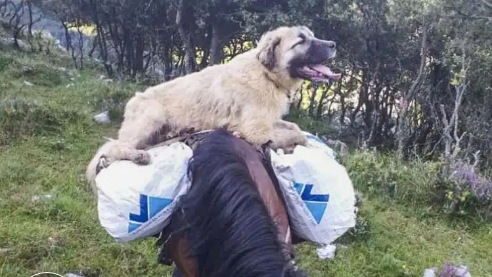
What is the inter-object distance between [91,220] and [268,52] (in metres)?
2.12

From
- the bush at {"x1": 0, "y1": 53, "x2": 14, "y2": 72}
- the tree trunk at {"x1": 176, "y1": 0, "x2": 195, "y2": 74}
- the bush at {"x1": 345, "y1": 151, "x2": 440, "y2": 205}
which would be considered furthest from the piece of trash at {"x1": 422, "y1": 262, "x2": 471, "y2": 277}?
the bush at {"x1": 0, "y1": 53, "x2": 14, "y2": 72}

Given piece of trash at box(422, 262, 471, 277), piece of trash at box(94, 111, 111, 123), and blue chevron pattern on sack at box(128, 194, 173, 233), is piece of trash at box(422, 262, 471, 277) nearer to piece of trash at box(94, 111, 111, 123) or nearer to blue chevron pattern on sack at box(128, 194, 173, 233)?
blue chevron pattern on sack at box(128, 194, 173, 233)

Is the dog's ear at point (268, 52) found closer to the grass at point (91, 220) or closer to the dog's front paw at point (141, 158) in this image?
the dog's front paw at point (141, 158)

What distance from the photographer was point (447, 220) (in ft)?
17.3

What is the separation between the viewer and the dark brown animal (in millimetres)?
1810

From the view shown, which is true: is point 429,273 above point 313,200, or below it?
below

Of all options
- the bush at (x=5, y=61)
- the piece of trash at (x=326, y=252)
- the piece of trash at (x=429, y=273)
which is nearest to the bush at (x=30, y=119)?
the bush at (x=5, y=61)

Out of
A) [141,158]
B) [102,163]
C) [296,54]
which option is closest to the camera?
[141,158]

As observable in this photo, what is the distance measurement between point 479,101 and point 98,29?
6.50 metres

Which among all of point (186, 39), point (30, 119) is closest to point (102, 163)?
point (30, 119)

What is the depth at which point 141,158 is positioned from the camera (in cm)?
231

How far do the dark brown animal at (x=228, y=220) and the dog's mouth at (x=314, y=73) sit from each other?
0.84 metres

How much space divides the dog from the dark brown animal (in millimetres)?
450

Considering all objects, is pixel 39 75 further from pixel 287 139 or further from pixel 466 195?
pixel 287 139
